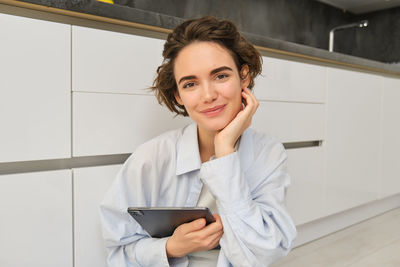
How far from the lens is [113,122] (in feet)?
3.55

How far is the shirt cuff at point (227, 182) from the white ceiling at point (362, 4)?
8.19 feet

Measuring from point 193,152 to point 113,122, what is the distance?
0.27 metres

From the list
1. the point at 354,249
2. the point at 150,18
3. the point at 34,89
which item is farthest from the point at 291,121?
the point at 34,89

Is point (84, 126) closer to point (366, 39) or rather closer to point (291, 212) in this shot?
point (291, 212)

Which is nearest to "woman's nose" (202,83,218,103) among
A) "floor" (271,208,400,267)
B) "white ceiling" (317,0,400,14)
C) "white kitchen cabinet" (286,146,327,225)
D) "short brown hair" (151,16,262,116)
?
"short brown hair" (151,16,262,116)

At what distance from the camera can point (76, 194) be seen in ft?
3.37

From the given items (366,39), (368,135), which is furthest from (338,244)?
(366,39)

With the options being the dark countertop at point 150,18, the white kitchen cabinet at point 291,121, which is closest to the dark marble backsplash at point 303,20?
the dark countertop at point 150,18

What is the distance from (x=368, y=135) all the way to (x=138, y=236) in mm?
1681

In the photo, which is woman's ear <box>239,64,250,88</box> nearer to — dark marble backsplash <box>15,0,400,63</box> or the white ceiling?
dark marble backsplash <box>15,0,400,63</box>

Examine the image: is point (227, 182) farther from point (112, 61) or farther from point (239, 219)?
point (112, 61)

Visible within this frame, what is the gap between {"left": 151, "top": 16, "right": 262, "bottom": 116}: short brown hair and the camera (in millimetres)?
916

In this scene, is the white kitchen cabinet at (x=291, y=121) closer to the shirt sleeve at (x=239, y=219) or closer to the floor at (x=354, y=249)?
the floor at (x=354, y=249)

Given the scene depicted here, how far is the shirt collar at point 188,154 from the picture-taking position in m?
0.95
